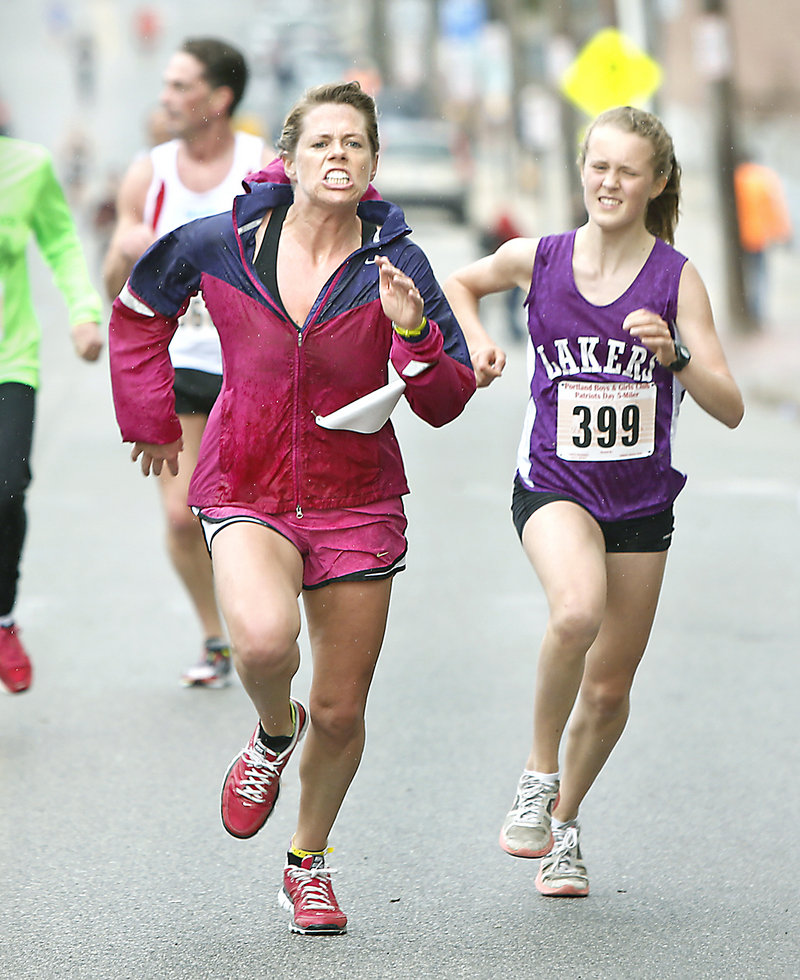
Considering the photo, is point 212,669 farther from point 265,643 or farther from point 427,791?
point 265,643

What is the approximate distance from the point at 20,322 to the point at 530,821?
108 inches

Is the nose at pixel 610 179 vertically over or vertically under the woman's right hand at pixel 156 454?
over

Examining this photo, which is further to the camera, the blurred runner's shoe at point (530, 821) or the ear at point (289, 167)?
the blurred runner's shoe at point (530, 821)

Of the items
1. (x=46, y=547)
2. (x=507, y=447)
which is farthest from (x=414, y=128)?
(x=46, y=547)

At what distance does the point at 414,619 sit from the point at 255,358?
13.9ft

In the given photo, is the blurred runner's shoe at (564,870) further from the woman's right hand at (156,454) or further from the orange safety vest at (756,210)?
the orange safety vest at (756,210)

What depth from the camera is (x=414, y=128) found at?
46625mm

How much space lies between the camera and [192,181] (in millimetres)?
7047

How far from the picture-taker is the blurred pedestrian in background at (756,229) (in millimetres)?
21797

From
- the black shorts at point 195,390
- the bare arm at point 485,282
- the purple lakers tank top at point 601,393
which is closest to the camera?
the purple lakers tank top at point 601,393

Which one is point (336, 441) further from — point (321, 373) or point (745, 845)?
point (745, 845)

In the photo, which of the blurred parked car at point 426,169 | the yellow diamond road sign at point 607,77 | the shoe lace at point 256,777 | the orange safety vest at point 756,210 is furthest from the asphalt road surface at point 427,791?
the blurred parked car at point 426,169

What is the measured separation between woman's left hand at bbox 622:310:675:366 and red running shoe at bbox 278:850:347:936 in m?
1.54

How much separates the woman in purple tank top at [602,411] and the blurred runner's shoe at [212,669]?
2.72 metres
